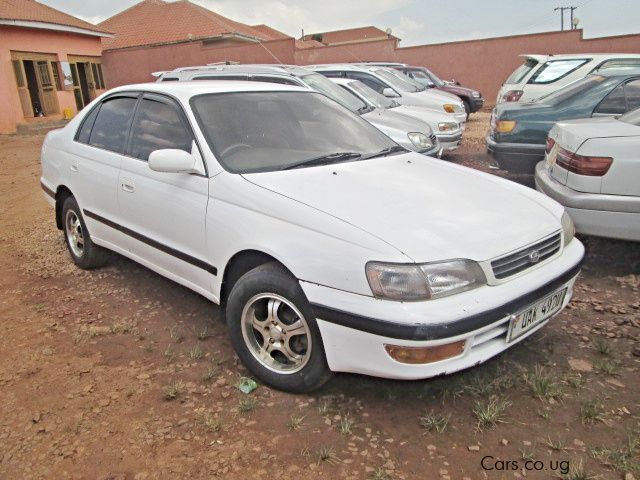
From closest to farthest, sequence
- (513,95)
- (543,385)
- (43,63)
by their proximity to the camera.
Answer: (543,385)
(513,95)
(43,63)

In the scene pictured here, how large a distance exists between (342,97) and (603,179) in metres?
5.06

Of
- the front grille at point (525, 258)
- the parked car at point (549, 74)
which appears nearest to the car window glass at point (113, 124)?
the front grille at point (525, 258)

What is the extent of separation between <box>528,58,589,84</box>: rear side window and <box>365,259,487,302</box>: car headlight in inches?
367

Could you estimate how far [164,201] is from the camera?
3156 mm

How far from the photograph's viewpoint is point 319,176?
284 cm

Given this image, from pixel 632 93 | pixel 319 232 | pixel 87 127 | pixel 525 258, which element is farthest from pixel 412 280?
pixel 632 93

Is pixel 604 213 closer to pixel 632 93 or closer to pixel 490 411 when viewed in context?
pixel 490 411

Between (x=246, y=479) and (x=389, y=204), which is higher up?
(x=389, y=204)

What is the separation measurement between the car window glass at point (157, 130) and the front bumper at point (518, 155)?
421 centimetres

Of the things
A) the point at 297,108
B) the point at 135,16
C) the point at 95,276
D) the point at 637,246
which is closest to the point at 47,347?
the point at 95,276

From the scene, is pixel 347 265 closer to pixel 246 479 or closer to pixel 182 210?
pixel 246 479

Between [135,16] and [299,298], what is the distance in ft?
99.5

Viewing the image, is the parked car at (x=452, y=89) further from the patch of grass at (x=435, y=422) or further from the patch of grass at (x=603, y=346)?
the patch of grass at (x=435, y=422)

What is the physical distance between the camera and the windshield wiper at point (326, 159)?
118 inches
